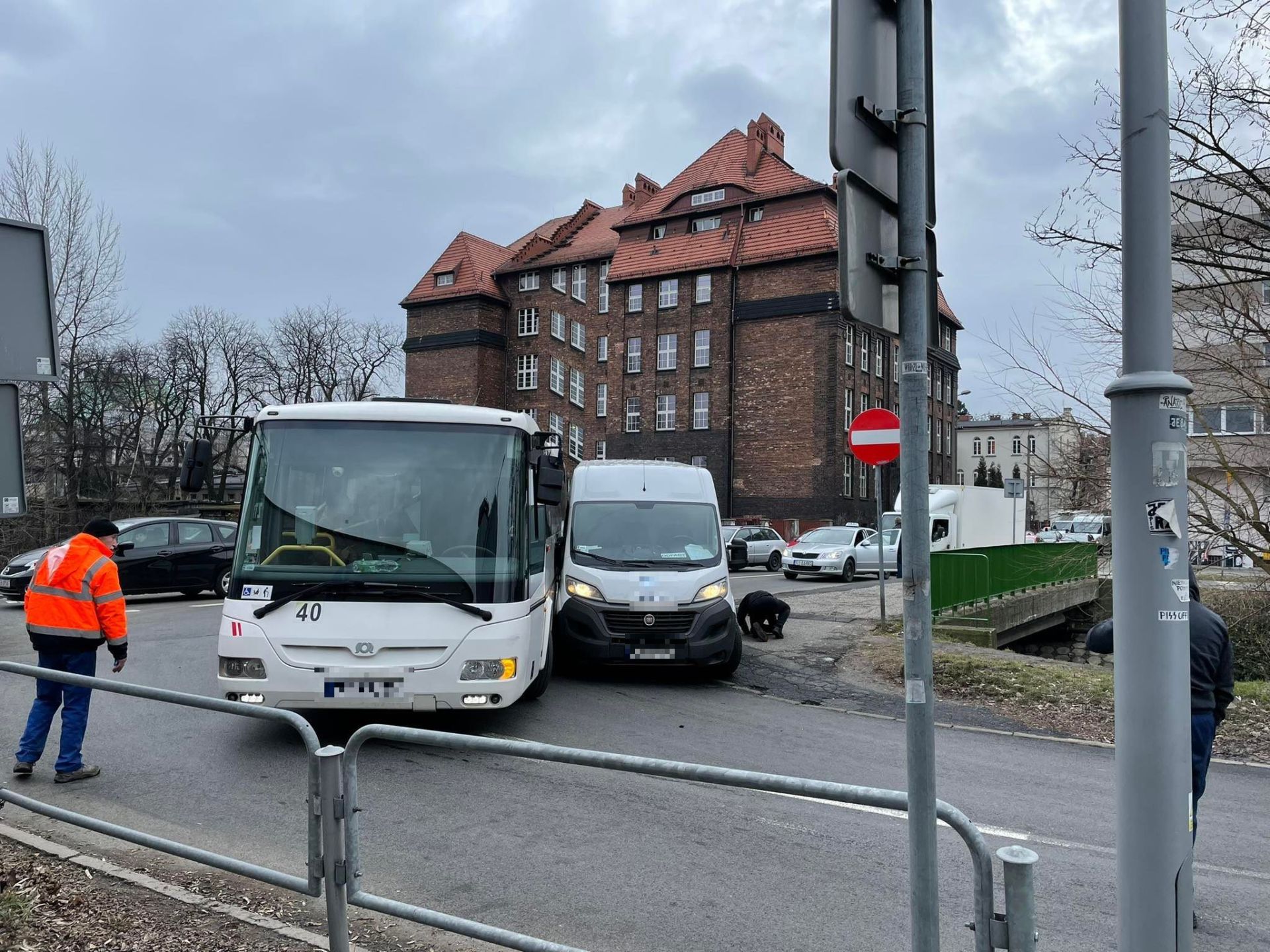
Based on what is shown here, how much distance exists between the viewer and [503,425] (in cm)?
884

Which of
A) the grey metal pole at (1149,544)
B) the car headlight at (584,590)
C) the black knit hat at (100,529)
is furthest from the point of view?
the car headlight at (584,590)

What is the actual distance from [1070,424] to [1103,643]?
9.46 metres

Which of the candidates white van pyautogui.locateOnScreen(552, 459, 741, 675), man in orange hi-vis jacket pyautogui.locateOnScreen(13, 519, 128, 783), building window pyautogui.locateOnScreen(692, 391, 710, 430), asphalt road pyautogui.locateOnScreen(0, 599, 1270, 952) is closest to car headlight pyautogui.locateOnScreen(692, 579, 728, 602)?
white van pyautogui.locateOnScreen(552, 459, 741, 675)

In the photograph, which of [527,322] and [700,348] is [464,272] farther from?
[700,348]

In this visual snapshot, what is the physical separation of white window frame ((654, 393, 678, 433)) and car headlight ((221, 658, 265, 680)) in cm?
4888

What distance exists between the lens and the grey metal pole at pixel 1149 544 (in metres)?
3.19

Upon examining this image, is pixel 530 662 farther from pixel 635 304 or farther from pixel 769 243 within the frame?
pixel 635 304

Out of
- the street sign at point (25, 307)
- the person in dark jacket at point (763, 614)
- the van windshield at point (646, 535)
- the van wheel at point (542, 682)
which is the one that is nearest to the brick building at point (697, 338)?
the person in dark jacket at point (763, 614)

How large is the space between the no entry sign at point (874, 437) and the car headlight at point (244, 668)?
27.0 ft

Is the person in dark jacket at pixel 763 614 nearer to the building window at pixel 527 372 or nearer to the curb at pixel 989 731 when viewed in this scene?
the curb at pixel 989 731

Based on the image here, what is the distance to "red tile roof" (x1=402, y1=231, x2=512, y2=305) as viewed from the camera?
64938mm

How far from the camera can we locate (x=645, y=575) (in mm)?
11211

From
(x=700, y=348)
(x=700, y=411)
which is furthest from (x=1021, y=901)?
(x=700, y=348)

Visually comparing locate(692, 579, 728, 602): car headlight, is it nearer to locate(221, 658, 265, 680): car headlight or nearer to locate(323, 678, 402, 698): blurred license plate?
locate(323, 678, 402, 698): blurred license plate
